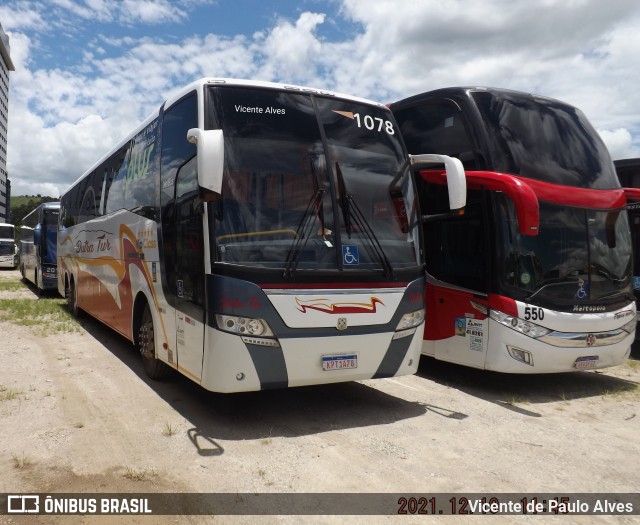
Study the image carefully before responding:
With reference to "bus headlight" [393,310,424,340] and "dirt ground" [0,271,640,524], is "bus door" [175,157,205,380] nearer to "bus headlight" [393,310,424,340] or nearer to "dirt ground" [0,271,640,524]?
"dirt ground" [0,271,640,524]

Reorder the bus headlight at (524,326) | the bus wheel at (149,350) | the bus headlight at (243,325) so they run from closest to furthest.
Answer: the bus headlight at (243,325), the bus headlight at (524,326), the bus wheel at (149,350)

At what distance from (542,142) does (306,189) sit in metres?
3.58

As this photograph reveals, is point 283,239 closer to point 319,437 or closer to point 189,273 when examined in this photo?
point 189,273

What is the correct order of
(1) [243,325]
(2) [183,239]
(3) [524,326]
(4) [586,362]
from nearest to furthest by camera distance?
1. (1) [243,325]
2. (2) [183,239]
3. (3) [524,326]
4. (4) [586,362]

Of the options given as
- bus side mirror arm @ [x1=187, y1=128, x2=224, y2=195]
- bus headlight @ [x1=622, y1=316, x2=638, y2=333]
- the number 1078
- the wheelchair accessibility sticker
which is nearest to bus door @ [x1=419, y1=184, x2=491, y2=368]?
the number 1078

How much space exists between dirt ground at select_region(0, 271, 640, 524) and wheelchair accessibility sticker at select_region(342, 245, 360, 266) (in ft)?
5.31

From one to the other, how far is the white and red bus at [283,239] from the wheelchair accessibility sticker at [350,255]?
10 millimetres

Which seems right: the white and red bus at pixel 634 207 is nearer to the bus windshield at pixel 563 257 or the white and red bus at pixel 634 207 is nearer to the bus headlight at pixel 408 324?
the bus windshield at pixel 563 257

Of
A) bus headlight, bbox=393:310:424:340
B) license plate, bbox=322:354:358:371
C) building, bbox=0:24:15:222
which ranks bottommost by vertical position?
license plate, bbox=322:354:358:371

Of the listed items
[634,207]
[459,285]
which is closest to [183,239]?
[459,285]

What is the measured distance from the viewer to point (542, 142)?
739 cm

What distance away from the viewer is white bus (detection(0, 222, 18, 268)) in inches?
1337

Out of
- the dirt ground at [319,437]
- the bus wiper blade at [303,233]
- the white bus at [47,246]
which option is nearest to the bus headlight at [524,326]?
the dirt ground at [319,437]

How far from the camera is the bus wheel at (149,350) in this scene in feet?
23.3
